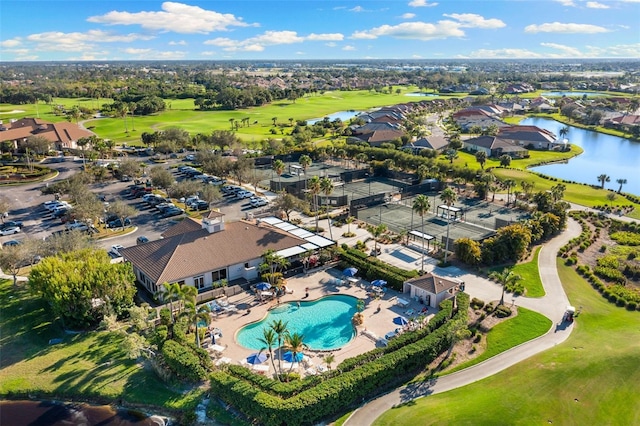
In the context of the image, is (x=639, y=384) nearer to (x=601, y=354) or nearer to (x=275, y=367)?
(x=601, y=354)

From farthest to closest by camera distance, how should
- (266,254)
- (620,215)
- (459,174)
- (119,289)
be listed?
(459,174)
(620,215)
(266,254)
(119,289)

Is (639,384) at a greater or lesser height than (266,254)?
lesser

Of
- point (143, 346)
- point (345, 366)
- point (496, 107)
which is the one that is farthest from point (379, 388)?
point (496, 107)

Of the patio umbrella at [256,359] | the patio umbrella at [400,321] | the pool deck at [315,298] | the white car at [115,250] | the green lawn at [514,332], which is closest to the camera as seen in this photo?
the patio umbrella at [256,359]

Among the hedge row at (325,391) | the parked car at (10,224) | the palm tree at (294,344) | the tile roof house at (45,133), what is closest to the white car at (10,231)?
the parked car at (10,224)

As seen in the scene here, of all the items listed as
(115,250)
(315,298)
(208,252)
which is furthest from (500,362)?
(115,250)

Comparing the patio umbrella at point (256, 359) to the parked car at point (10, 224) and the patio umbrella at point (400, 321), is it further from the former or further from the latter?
the parked car at point (10, 224)

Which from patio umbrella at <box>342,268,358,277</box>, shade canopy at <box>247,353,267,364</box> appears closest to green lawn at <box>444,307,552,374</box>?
patio umbrella at <box>342,268,358,277</box>
